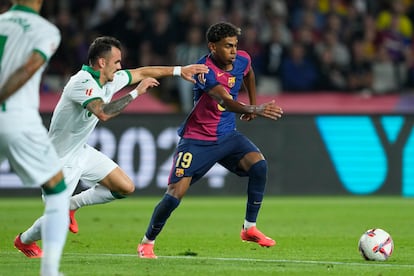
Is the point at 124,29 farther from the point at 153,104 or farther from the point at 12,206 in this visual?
the point at 12,206

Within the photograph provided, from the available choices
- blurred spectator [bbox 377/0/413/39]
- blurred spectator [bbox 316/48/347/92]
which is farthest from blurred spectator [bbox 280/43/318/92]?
blurred spectator [bbox 377/0/413/39]

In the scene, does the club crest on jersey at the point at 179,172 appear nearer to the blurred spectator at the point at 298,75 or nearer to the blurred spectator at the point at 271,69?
the blurred spectator at the point at 271,69

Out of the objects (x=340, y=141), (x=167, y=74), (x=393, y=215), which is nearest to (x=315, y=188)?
(x=340, y=141)

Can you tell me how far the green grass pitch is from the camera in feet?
30.0

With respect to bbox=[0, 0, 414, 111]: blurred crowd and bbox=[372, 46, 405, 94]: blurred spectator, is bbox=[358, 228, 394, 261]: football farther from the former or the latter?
bbox=[372, 46, 405, 94]: blurred spectator

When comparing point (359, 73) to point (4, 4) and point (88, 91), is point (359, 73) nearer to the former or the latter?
point (4, 4)

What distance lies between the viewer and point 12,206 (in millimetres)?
16812

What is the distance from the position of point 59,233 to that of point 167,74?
302 cm

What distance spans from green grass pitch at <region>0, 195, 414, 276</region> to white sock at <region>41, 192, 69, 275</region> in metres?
1.10

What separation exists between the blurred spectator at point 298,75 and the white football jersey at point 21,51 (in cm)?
1241

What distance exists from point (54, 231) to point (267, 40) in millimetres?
13387

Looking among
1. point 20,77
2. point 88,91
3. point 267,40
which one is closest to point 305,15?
point 267,40

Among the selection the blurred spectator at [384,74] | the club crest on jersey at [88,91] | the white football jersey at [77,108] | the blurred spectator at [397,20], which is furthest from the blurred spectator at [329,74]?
the club crest on jersey at [88,91]

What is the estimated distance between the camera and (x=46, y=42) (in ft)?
24.8
